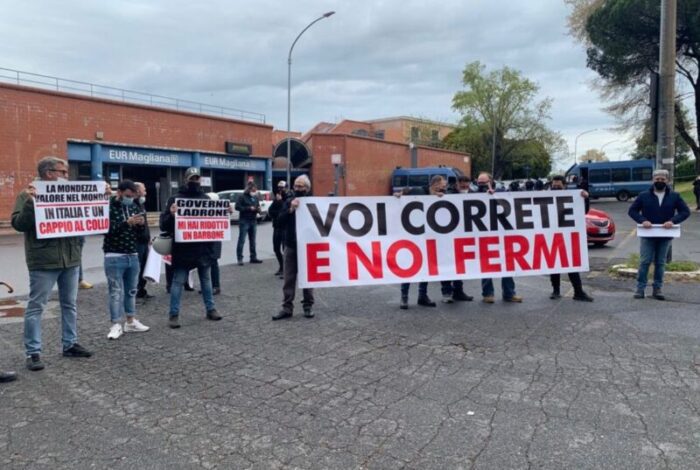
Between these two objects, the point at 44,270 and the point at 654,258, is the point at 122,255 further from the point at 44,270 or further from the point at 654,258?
the point at 654,258

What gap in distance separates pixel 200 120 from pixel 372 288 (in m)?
25.3

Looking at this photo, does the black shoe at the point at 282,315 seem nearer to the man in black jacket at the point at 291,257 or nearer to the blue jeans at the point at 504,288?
the man in black jacket at the point at 291,257

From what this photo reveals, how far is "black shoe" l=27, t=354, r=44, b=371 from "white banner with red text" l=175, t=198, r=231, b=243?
217cm

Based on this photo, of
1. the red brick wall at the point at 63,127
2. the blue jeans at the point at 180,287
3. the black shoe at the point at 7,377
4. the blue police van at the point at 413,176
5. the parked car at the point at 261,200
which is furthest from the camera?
the blue police van at the point at 413,176

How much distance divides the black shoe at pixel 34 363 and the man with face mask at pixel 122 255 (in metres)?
1.06

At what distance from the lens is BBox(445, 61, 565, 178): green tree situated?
6275cm

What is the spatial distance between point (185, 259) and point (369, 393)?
342 centimetres

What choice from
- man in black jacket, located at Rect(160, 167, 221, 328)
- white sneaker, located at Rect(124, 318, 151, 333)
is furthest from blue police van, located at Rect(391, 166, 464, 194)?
white sneaker, located at Rect(124, 318, 151, 333)

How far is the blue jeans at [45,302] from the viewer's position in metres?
5.26

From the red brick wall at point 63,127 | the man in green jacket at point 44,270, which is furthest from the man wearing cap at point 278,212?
the red brick wall at point 63,127

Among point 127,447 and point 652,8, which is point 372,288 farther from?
point 652,8

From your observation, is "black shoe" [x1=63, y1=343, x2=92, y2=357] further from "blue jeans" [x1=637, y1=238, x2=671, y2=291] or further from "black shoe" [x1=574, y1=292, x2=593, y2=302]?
"blue jeans" [x1=637, y1=238, x2=671, y2=291]

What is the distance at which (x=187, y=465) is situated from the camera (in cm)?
338

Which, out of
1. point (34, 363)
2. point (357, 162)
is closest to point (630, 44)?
point (357, 162)
